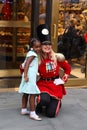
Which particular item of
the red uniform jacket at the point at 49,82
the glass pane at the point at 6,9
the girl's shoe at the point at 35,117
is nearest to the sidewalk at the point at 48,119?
the girl's shoe at the point at 35,117

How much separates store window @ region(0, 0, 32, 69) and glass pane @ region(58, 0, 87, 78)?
0.67 metres

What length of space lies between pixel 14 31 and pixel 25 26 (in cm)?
26

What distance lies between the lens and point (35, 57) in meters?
5.75

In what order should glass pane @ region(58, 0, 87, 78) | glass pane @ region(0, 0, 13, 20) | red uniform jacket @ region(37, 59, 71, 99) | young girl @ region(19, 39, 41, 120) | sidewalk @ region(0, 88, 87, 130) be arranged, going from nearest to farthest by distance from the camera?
sidewalk @ region(0, 88, 87, 130) → young girl @ region(19, 39, 41, 120) → red uniform jacket @ region(37, 59, 71, 99) → glass pane @ region(58, 0, 87, 78) → glass pane @ region(0, 0, 13, 20)

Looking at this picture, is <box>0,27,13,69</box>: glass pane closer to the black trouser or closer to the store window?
the store window

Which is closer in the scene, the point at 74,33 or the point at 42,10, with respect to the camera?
the point at 42,10

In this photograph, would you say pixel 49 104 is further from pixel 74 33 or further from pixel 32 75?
pixel 74 33

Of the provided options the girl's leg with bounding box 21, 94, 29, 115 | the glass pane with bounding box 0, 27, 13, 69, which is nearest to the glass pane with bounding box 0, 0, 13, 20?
the glass pane with bounding box 0, 27, 13, 69

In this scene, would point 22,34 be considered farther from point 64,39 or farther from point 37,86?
point 37,86

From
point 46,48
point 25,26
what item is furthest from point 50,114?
A: point 25,26

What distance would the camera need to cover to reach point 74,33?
26.0ft

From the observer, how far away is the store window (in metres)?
7.95

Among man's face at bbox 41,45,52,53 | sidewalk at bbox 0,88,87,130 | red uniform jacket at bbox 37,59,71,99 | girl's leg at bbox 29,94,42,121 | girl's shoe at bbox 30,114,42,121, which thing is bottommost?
sidewalk at bbox 0,88,87,130

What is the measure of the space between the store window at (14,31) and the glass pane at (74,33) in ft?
2.19
